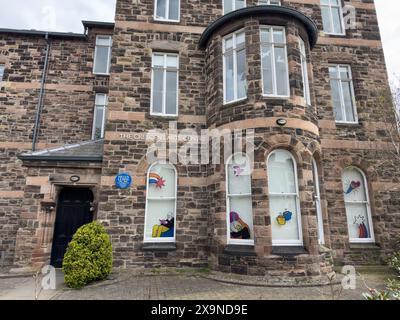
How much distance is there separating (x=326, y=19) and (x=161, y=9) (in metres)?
6.69

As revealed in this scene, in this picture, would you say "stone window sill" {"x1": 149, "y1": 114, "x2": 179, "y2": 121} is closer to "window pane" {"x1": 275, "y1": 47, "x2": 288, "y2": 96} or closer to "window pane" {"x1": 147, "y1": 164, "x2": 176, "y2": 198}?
"window pane" {"x1": 147, "y1": 164, "x2": 176, "y2": 198}

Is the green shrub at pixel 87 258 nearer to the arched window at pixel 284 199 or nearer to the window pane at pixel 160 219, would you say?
the window pane at pixel 160 219

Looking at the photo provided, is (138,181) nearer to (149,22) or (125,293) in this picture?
(125,293)

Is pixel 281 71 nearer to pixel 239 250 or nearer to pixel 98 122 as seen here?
pixel 239 250

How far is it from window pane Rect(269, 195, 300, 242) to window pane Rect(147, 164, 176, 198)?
3.25 m

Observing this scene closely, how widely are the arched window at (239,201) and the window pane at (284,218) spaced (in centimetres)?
61

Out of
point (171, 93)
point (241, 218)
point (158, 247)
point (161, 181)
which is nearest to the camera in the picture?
point (241, 218)

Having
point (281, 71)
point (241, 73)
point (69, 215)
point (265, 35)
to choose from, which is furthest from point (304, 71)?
point (69, 215)

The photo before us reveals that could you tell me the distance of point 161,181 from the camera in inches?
347

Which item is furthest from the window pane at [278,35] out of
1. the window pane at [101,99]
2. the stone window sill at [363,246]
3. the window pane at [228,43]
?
the window pane at [101,99]

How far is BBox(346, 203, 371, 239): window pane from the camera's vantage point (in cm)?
933

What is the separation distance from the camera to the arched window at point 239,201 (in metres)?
7.53
